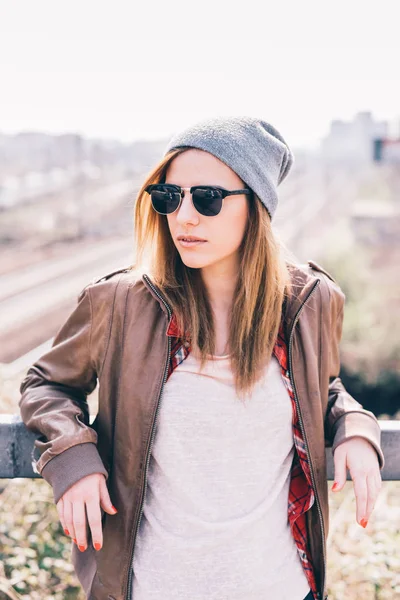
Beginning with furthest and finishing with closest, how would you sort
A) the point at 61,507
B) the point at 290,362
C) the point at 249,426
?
the point at 290,362 < the point at 249,426 < the point at 61,507

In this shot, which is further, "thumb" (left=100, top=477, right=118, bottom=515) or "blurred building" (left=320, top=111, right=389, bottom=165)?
"blurred building" (left=320, top=111, right=389, bottom=165)

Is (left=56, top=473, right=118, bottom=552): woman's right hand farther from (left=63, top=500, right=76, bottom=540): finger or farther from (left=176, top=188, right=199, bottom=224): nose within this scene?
(left=176, top=188, right=199, bottom=224): nose

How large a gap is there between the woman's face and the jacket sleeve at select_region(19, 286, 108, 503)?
31 cm

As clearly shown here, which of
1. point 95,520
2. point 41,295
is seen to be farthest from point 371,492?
point 41,295

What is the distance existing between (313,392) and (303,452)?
0.16 meters

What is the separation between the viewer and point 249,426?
1.60 meters

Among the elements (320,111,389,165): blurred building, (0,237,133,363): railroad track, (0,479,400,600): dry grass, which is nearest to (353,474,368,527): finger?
(0,479,400,600): dry grass

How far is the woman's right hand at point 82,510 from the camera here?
1.47 m

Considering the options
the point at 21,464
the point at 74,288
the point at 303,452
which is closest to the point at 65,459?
the point at 21,464

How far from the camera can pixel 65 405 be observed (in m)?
1.60

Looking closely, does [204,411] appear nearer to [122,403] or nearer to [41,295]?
[122,403]

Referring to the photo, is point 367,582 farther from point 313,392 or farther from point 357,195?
point 357,195

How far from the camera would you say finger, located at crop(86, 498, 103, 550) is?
4.85ft

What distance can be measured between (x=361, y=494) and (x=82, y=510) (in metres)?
0.72
